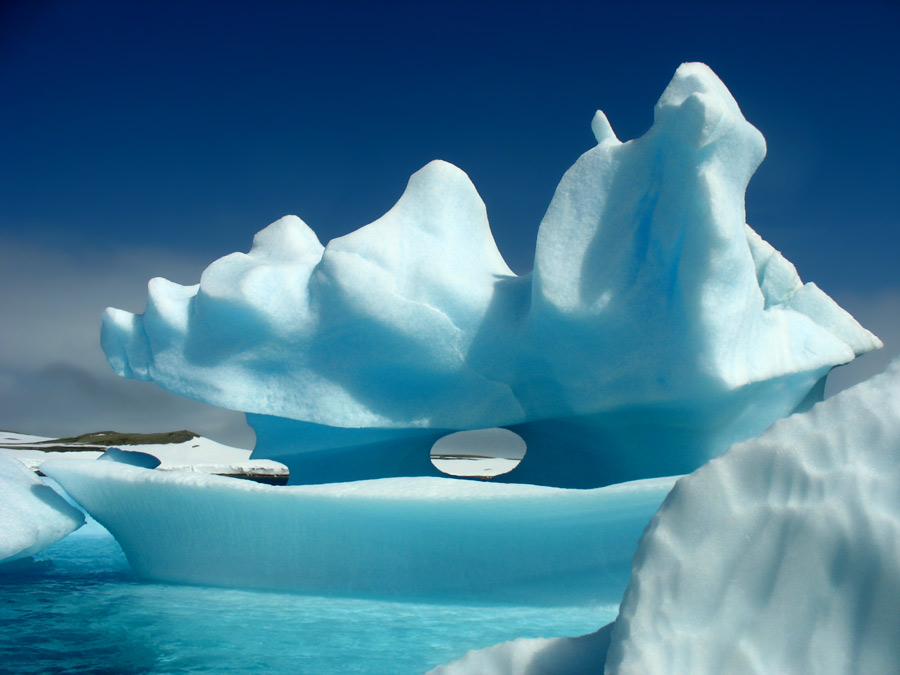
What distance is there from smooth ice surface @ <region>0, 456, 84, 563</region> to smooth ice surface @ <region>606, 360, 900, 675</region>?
3927mm

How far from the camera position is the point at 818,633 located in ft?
3.70

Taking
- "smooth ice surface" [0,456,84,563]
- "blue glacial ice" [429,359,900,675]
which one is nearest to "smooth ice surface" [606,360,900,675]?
"blue glacial ice" [429,359,900,675]

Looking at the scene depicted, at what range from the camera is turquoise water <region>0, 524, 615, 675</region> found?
2771mm

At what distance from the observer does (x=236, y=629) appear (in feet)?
10.5

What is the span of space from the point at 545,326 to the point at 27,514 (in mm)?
3244

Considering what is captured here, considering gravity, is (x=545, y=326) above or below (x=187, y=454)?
below

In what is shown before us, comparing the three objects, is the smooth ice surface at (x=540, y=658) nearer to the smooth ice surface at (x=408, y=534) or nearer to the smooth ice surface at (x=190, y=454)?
the smooth ice surface at (x=408, y=534)

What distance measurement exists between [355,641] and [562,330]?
1.99 metres

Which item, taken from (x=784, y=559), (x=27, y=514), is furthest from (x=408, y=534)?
(x=784, y=559)

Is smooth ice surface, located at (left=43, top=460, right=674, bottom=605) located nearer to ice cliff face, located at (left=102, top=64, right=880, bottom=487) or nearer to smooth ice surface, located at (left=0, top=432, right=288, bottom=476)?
ice cliff face, located at (left=102, top=64, right=880, bottom=487)

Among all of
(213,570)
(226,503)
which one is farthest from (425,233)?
(213,570)

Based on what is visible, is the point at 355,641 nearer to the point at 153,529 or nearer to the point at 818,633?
the point at 153,529

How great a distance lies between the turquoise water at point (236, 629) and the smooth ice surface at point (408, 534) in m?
0.12

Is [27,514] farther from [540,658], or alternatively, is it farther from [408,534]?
[540,658]
